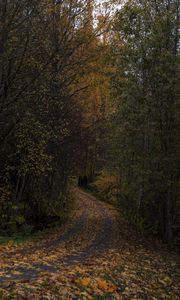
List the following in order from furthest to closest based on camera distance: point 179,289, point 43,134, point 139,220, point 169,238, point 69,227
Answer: point 139,220, point 69,227, point 169,238, point 43,134, point 179,289

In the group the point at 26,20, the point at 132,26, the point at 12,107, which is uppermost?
the point at 132,26

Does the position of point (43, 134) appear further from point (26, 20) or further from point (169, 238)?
point (169, 238)

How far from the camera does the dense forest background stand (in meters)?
16.2

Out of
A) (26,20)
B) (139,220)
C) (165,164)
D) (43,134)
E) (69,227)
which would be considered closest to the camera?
(26,20)

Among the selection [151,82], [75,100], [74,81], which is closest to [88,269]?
[151,82]

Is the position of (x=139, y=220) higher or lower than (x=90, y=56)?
lower

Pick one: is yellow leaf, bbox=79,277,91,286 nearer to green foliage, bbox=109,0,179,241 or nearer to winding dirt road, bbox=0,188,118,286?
winding dirt road, bbox=0,188,118,286

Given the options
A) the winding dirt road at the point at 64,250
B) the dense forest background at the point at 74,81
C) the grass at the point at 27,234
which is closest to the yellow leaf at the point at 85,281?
the winding dirt road at the point at 64,250

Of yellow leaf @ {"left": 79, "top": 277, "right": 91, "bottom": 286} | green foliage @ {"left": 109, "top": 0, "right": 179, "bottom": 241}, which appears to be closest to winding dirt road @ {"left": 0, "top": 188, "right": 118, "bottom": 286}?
yellow leaf @ {"left": 79, "top": 277, "right": 91, "bottom": 286}

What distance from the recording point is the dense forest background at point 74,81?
16.2 metres

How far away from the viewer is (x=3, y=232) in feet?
58.9

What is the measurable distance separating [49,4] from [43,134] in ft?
17.9

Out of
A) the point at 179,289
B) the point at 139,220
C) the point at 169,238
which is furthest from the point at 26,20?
the point at 139,220

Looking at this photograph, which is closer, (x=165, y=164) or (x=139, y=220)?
(x=165, y=164)
